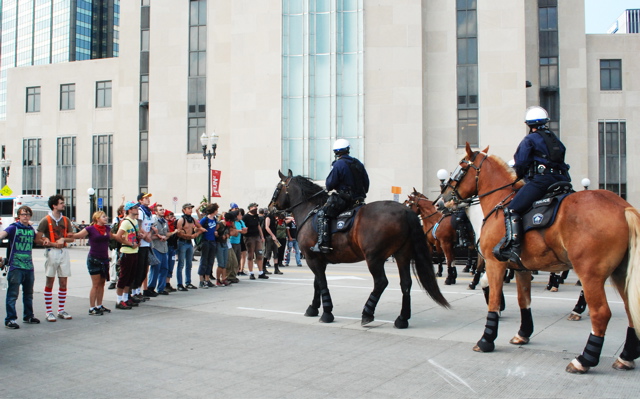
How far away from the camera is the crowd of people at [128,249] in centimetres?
910

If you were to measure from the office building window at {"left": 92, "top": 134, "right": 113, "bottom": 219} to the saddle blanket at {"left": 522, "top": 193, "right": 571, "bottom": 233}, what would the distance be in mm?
46123

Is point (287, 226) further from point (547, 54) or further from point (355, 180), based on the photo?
point (547, 54)

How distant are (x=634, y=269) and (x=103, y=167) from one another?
1911 inches

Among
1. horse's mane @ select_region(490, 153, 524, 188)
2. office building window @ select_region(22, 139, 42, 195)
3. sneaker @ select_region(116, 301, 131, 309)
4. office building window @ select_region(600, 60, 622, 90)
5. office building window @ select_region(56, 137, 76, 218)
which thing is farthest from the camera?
office building window @ select_region(22, 139, 42, 195)

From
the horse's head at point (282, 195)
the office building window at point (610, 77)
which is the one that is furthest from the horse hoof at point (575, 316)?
the office building window at point (610, 77)

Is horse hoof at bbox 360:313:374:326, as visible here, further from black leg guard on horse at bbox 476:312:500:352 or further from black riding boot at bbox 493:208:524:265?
black riding boot at bbox 493:208:524:265

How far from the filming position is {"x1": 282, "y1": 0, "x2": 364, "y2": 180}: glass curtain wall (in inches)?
1484

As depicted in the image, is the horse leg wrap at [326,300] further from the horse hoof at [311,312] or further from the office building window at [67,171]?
the office building window at [67,171]

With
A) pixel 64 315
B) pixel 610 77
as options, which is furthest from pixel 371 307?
pixel 610 77

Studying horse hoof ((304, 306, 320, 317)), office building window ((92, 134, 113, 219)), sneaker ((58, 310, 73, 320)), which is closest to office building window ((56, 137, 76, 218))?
office building window ((92, 134, 113, 219))

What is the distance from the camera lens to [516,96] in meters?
36.4

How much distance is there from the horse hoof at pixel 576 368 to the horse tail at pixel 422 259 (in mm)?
2873

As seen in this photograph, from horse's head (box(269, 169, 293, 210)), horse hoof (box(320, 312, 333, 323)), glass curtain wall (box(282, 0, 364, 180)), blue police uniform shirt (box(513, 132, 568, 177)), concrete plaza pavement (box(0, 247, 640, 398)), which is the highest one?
glass curtain wall (box(282, 0, 364, 180))

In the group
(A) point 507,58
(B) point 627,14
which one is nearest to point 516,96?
(A) point 507,58
